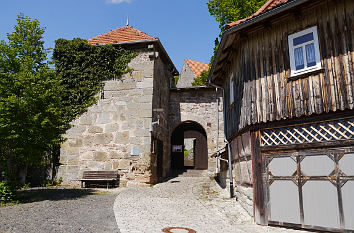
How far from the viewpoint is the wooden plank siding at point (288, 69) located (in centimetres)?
554

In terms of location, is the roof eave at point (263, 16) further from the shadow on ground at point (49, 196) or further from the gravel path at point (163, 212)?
the shadow on ground at point (49, 196)

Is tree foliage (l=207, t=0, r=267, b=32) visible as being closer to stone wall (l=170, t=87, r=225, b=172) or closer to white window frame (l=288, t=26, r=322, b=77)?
stone wall (l=170, t=87, r=225, b=172)

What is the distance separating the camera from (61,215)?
6.24 m

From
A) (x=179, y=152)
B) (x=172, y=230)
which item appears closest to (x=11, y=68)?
(x=172, y=230)

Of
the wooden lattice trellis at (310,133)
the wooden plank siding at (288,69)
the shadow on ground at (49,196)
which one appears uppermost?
the wooden plank siding at (288,69)

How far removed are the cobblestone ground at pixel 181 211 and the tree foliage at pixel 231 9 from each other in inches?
338

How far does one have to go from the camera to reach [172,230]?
533cm

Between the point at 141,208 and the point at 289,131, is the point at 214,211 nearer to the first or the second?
the point at 141,208

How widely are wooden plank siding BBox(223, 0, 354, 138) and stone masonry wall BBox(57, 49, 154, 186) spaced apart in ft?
16.6

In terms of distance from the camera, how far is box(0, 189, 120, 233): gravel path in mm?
5184

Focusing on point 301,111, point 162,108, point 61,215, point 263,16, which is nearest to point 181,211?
point 61,215

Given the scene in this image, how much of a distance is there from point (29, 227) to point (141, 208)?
9.13ft

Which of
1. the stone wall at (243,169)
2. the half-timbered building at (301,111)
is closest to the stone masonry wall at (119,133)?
the stone wall at (243,169)

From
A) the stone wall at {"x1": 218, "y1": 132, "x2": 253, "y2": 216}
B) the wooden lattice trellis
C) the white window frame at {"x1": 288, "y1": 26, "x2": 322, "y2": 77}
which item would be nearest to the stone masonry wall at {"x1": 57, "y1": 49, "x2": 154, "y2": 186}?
the stone wall at {"x1": 218, "y1": 132, "x2": 253, "y2": 216}
